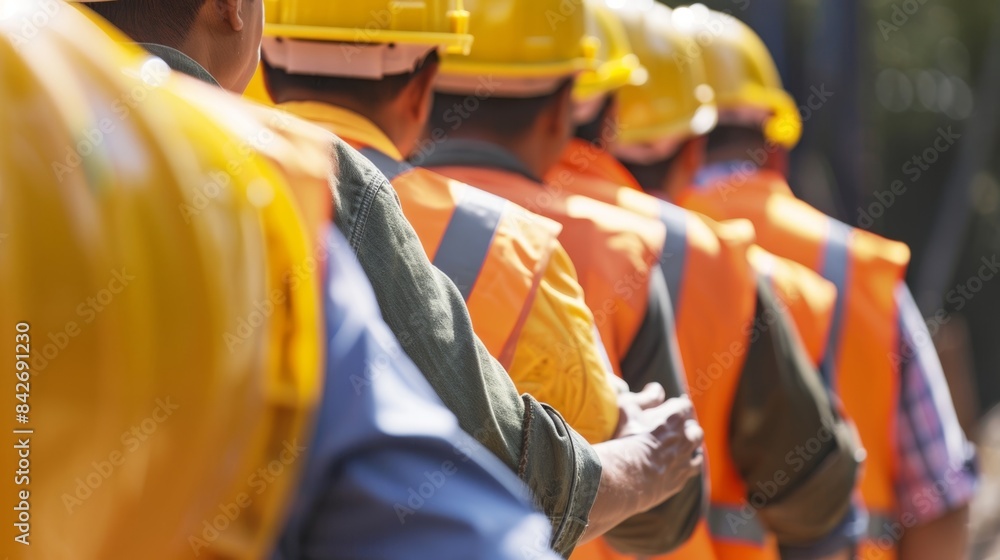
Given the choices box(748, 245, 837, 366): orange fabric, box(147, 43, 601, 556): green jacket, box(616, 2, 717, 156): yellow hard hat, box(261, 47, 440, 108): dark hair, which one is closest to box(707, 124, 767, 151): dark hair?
box(616, 2, 717, 156): yellow hard hat

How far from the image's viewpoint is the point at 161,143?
88cm

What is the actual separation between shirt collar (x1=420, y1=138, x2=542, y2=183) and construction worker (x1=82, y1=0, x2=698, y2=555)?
117cm

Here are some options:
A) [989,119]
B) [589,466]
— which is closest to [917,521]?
[589,466]

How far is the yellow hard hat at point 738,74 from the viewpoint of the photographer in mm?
5859

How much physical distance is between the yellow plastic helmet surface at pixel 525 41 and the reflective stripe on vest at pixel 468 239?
100 cm

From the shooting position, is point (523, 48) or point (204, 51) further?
point (523, 48)

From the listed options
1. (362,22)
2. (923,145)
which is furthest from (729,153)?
(923,145)

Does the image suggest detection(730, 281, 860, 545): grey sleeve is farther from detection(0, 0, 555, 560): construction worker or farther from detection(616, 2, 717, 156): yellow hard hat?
detection(0, 0, 555, 560): construction worker

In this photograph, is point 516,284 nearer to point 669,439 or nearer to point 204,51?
point 669,439

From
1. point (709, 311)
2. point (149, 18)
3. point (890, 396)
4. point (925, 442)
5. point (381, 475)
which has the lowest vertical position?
point (925, 442)

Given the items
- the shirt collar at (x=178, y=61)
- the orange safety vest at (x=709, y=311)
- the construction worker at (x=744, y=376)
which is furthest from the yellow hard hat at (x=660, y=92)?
the shirt collar at (x=178, y=61)

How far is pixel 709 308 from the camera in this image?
3.37 metres

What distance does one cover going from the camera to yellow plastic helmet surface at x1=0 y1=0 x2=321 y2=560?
848 mm

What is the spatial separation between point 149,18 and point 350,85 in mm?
924
